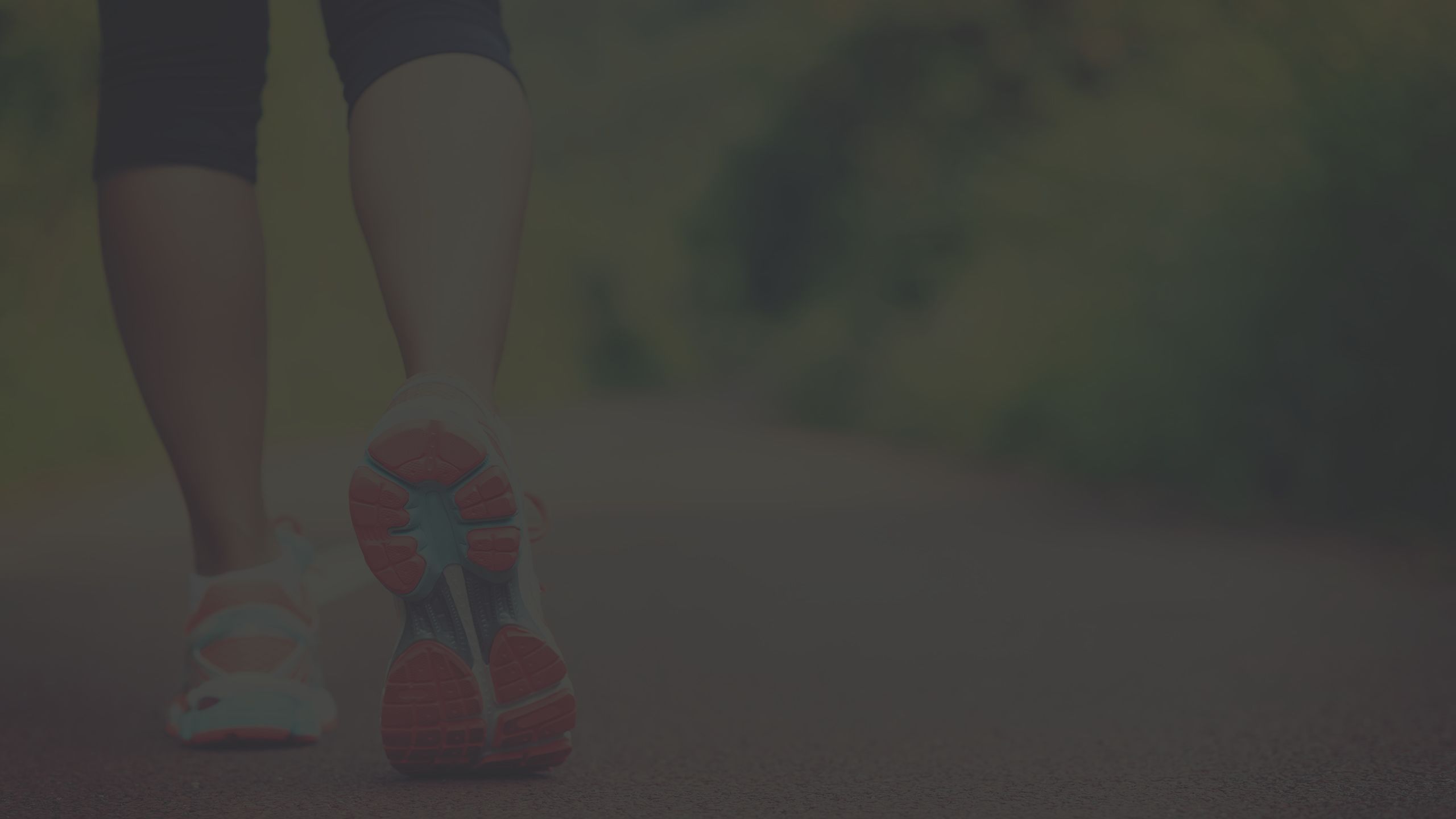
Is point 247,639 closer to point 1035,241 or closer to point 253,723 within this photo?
point 253,723

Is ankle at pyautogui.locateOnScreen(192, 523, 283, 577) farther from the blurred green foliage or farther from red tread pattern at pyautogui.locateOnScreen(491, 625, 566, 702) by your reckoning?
the blurred green foliage

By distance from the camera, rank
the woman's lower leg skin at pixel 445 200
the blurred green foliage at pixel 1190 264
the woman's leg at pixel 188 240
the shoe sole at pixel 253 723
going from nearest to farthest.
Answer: the woman's lower leg skin at pixel 445 200 → the shoe sole at pixel 253 723 → the woman's leg at pixel 188 240 → the blurred green foliage at pixel 1190 264

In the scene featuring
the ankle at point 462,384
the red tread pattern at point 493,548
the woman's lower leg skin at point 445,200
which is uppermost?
the woman's lower leg skin at point 445,200

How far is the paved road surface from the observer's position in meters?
1.48

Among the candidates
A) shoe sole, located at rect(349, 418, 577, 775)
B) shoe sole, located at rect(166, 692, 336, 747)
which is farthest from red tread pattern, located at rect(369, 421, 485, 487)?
shoe sole, located at rect(166, 692, 336, 747)

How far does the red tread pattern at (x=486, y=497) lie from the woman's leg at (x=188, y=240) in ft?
1.83

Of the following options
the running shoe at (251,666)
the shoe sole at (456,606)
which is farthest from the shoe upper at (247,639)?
the shoe sole at (456,606)

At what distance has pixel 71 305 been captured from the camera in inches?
237

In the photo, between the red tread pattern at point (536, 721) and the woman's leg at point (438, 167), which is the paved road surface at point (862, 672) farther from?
the woman's leg at point (438, 167)

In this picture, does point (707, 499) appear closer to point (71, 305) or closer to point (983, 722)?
point (71, 305)

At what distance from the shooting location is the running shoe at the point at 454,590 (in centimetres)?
141

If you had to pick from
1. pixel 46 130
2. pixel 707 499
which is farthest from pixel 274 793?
pixel 707 499

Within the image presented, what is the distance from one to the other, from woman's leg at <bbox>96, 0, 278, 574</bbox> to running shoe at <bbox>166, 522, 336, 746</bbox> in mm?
40

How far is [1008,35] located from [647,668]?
9.60m
